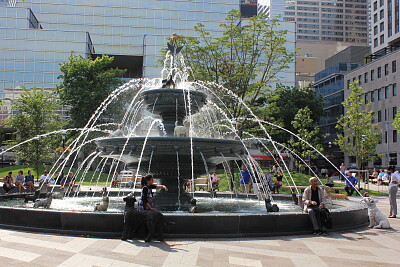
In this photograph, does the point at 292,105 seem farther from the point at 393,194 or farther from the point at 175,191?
the point at 175,191

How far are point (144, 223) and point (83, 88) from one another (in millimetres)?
39033

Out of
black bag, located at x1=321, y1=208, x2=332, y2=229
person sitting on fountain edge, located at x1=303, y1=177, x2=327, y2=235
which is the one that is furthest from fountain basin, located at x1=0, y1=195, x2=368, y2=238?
black bag, located at x1=321, y1=208, x2=332, y2=229

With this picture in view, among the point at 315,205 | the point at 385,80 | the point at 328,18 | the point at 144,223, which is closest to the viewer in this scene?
the point at 144,223

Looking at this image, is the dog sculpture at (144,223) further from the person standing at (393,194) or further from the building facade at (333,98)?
the building facade at (333,98)

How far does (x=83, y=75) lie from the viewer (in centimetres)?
4588

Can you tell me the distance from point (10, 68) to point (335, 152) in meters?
64.7

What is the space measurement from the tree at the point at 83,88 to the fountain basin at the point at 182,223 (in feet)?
119

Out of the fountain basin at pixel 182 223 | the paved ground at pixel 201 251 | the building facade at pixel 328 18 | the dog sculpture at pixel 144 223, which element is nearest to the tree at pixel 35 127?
the fountain basin at pixel 182 223

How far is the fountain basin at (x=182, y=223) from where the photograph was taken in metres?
8.62

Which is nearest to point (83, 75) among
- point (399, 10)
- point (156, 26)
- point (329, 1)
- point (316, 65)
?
point (156, 26)

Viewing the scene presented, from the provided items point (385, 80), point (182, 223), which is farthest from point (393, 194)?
point (385, 80)

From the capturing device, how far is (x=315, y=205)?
31.5 feet

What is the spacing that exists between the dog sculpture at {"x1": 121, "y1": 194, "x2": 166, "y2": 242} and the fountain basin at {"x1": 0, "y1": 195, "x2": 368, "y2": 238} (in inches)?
9.7

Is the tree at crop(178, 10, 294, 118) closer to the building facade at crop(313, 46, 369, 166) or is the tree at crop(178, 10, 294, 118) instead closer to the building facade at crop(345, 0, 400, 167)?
the building facade at crop(345, 0, 400, 167)
